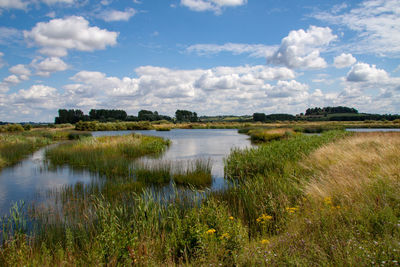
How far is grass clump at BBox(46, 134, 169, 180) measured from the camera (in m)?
15.5

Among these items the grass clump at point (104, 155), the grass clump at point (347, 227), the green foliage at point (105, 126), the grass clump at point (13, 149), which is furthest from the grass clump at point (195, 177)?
the green foliage at point (105, 126)

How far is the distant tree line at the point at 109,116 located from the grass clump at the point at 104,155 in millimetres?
75953

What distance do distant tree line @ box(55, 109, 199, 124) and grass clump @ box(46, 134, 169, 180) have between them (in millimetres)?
75953

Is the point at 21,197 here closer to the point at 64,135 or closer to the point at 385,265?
the point at 385,265

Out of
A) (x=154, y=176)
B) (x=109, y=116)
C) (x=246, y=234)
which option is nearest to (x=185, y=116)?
(x=109, y=116)

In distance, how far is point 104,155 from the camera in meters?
19.6

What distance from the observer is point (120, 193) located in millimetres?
9859

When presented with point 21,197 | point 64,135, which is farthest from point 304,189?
point 64,135

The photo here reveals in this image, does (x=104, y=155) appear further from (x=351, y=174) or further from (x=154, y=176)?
(x=351, y=174)

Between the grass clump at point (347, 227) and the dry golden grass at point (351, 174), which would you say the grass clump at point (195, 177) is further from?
the grass clump at point (347, 227)

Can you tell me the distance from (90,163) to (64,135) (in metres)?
28.3

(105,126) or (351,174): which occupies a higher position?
(105,126)

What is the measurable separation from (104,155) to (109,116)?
94.8 m

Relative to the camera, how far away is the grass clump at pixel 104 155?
15469mm
